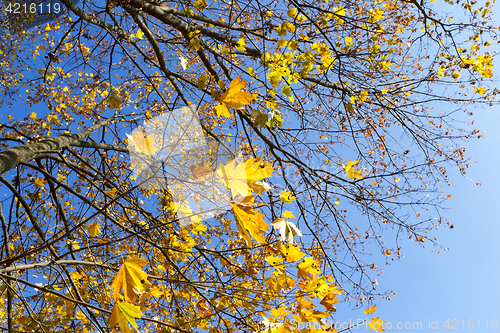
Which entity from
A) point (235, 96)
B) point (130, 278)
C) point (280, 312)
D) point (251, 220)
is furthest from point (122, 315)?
point (235, 96)

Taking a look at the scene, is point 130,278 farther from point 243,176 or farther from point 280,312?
point 280,312

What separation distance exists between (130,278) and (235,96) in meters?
0.91

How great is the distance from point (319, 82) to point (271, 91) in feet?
5.32

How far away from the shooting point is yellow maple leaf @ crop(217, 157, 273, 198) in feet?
3.47

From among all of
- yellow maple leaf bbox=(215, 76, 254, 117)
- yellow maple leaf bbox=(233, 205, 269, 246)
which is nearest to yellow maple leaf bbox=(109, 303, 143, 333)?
yellow maple leaf bbox=(233, 205, 269, 246)

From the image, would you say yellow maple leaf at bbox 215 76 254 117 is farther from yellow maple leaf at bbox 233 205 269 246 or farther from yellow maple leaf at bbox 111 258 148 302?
yellow maple leaf at bbox 111 258 148 302

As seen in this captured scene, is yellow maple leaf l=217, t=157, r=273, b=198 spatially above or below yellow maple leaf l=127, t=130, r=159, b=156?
below

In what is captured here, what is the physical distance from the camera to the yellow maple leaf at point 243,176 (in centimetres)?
106

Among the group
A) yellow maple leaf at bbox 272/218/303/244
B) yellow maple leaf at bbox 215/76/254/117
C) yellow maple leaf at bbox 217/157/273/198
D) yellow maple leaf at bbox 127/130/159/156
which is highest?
yellow maple leaf at bbox 127/130/159/156

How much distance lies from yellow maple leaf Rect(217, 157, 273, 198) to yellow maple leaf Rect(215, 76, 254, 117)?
0.94ft

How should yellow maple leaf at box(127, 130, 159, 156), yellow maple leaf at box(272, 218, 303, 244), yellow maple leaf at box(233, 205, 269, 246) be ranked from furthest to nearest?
1. yellow maple leaf at box(127, 130, 159, 156)
2. yellow maple leaf at box(272, 218, 303, 244)
3. yellow maple leaf at box(233, 205, 269, 246)

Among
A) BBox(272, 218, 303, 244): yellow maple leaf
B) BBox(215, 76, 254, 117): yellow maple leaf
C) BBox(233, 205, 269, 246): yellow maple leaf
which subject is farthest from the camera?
BBox(272, 218, 303, 244): yellow maple leaf

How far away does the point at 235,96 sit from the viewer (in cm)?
117

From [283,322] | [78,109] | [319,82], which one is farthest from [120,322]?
[78,109]
